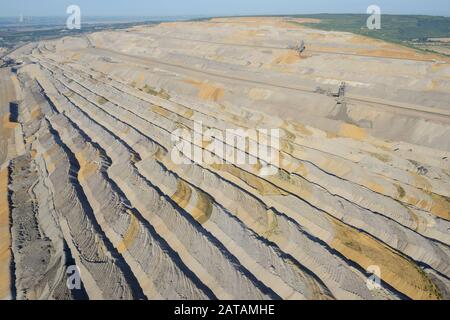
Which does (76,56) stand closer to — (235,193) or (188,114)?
(188,114)

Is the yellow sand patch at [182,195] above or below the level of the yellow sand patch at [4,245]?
above

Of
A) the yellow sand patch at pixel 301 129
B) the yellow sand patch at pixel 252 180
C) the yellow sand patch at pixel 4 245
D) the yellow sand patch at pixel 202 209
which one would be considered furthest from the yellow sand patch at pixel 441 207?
the yellow sand patch at pixel 4 245

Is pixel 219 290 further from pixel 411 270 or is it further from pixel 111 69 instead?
pixel 111 69

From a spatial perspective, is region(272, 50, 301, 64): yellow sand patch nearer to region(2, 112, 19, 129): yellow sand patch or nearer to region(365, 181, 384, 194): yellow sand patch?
region(365, 181, 384, 194): yellow sand patch

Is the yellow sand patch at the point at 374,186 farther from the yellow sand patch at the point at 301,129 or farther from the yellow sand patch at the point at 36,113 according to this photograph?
the yellow sand patch at the point at 36,113

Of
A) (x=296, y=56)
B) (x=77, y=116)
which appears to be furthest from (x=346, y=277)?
(x=296, y=56)

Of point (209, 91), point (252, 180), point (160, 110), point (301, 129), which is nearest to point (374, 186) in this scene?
point (252, 180)
